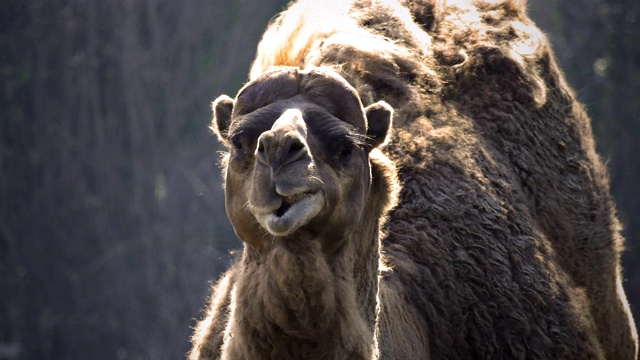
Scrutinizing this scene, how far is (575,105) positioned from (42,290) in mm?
6066

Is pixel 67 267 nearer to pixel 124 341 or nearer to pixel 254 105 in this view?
pixel 124 341

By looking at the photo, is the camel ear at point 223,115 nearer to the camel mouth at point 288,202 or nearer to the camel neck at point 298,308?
the camel neck at point 298,308

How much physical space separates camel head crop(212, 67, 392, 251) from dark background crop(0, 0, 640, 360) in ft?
21.2

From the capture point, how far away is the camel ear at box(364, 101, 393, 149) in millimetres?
3471

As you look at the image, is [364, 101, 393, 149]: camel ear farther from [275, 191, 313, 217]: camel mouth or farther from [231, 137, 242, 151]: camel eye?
[275, 191, 313, 217]: camel mouth

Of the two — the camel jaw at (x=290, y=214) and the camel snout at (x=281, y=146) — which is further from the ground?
the camel snout at (x=281, y=146)

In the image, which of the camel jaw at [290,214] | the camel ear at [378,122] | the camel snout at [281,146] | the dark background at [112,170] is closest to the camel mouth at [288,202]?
the camel jaw at [290,214]

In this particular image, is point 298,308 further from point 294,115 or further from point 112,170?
point 112,170

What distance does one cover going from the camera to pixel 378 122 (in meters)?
3.48

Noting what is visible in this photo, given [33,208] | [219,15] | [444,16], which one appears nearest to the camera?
[444,16]

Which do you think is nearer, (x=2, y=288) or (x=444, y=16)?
(x=444, y=16)

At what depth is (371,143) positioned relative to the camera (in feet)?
11.3

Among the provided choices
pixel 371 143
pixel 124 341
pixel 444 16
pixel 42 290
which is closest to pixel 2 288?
pixel 42 290

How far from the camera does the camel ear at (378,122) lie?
11.4 ft
